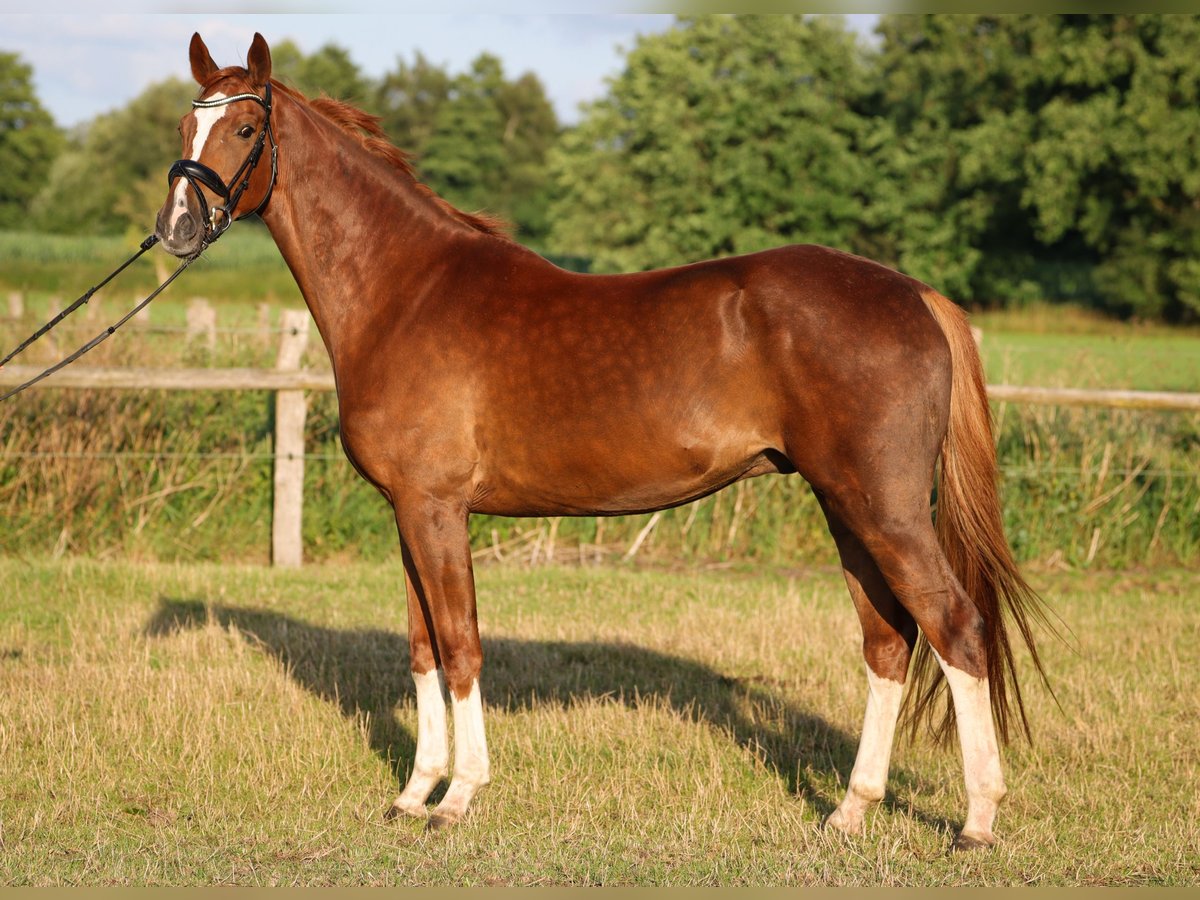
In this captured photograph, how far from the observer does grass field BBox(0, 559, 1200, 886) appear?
369cm

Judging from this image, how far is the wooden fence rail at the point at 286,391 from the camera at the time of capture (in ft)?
26.5

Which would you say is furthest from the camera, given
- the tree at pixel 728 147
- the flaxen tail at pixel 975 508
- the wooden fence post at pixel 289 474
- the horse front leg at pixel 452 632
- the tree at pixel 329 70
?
the tree at pixel 329 70

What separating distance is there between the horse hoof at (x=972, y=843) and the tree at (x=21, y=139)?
2695 inches

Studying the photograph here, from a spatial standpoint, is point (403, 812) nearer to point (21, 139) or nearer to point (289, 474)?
A: point (289, 474)

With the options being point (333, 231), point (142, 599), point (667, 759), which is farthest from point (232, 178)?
point (142, 599)

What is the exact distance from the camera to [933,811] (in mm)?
4309

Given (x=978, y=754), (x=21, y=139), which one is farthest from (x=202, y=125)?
(x=21, y=139)

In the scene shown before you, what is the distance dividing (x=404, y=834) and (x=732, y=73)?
44.8m

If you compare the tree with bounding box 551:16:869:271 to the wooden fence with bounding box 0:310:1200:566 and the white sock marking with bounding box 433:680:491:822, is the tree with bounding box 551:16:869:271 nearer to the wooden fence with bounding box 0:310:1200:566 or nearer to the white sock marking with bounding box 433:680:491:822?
the wooden fence with bounding box 0:310:1200:566

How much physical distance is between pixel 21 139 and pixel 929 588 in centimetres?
7254

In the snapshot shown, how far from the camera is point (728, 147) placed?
4234 cm

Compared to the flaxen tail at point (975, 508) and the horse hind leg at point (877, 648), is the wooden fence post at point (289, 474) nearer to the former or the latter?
the horse hind leg at point (877, 648)

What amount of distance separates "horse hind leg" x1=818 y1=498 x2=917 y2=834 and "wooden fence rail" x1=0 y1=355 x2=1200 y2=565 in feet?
14.7

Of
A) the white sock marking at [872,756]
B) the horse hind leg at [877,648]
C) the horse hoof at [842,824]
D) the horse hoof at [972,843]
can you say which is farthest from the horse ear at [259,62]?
the horse hoof at [972,843]
